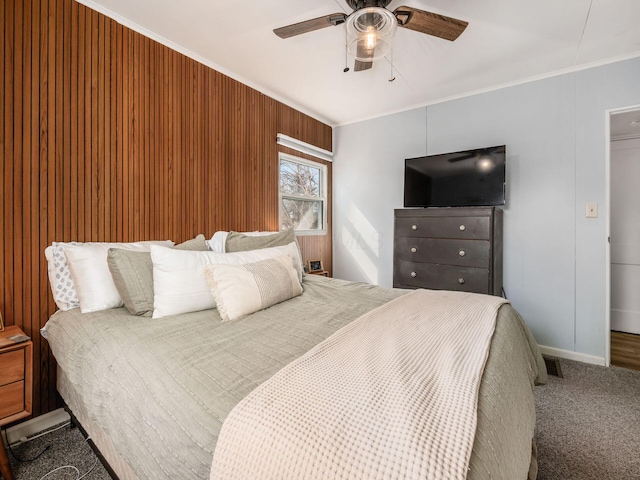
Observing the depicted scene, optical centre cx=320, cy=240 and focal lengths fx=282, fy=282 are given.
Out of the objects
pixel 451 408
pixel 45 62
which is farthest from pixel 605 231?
pixel 45 62

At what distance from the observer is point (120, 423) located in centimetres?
95

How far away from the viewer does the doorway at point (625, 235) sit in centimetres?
314

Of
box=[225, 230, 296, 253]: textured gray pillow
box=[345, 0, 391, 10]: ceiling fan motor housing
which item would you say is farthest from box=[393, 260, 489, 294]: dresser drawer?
box=[345, 0, 391, 10]: ceiling fan motor housing

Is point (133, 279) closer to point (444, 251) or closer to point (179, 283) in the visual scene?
point (179, 283)

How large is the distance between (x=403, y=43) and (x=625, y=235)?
11.0 ft

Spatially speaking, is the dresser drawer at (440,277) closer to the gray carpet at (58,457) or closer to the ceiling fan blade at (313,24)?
the ceiling fan blade at (313,24)

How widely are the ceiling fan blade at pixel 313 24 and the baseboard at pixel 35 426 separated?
2.61 meters

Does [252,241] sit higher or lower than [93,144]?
lower

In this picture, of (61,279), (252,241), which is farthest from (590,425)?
(61,279)

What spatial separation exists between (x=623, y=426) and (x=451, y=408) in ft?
6.27

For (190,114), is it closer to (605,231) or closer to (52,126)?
(52,126)

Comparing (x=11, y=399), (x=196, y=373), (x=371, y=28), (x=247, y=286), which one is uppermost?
(x=371, y=28)

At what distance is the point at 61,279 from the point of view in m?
1.58

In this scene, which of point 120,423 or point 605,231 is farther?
point 605,231
